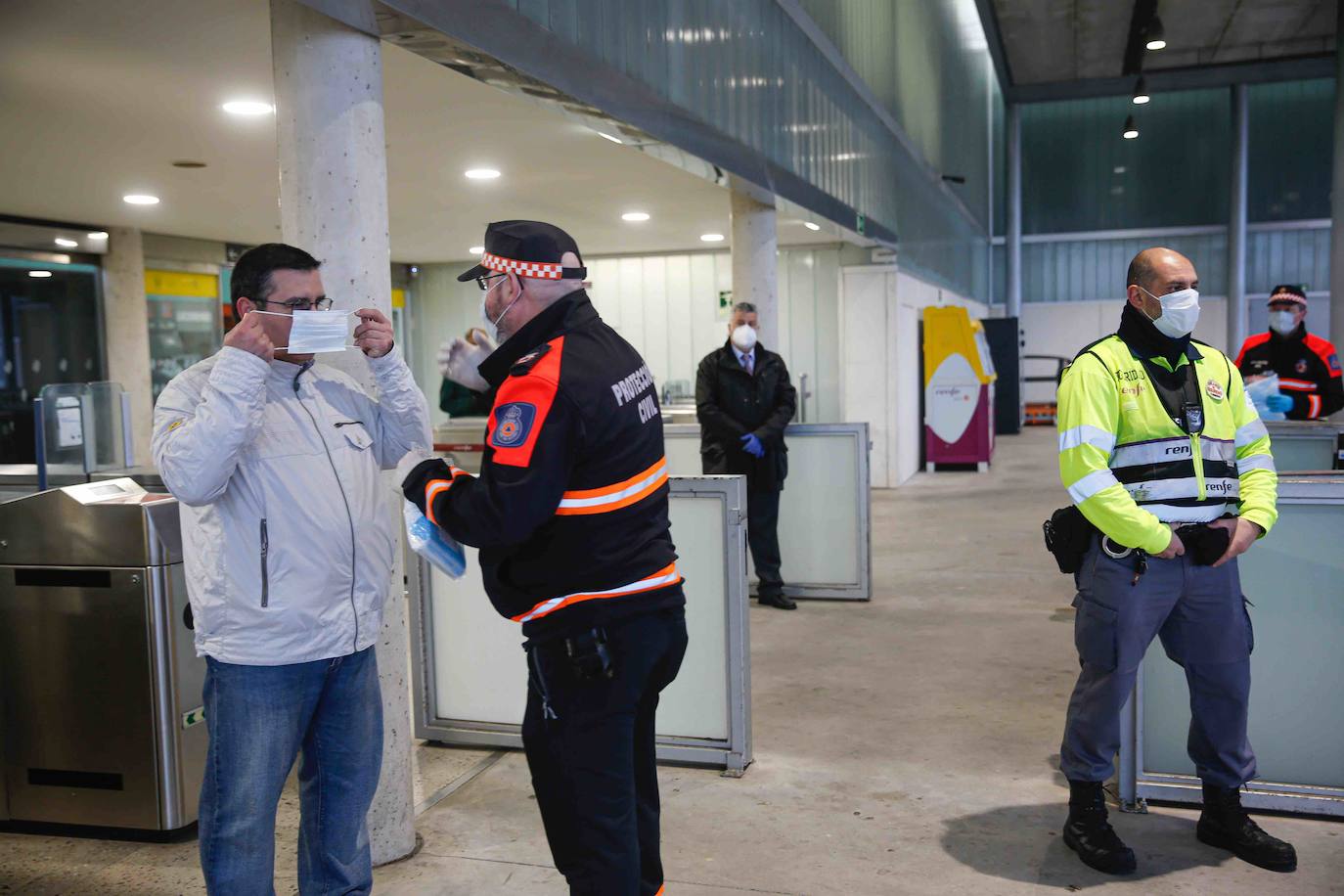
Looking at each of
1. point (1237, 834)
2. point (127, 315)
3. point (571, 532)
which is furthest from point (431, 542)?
point (127, 315)

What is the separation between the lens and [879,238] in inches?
496

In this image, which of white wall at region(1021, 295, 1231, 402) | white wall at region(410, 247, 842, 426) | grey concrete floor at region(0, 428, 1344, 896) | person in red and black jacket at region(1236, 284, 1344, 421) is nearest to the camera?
grey concrete floor at region(0, 428, 1344, 896)

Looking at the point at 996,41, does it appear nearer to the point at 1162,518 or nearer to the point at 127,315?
the point at 127,315

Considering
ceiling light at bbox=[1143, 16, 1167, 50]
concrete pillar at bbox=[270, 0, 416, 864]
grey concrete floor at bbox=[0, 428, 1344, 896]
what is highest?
ceiling light at bbox=[1143, 16, 1167, 50]

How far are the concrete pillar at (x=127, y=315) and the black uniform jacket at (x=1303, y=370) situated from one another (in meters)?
8.85

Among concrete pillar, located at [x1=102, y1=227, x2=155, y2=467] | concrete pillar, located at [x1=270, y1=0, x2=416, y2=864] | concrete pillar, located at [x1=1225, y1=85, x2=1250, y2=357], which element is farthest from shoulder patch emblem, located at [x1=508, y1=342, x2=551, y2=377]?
concrete pillar, located at [x1=1225, y1=85, x2=1250, y2=357]

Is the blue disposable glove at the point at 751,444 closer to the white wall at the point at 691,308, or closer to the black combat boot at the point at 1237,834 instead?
the black combat boot at the point at 1237,834

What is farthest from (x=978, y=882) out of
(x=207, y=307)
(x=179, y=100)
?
(x=207, y=307)

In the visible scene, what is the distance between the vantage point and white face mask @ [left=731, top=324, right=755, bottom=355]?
6.89 metres

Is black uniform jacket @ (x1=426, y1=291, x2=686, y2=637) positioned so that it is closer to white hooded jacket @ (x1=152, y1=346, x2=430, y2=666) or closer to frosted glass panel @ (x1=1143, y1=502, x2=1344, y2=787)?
white hooded jacket @ (x1=152, y1=346, x2=430, y2=666)

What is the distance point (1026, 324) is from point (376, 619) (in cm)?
2518

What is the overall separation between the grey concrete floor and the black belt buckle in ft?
4.77

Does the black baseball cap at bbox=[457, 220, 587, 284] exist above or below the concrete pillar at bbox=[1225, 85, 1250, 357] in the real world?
below

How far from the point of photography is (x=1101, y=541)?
135 inches
